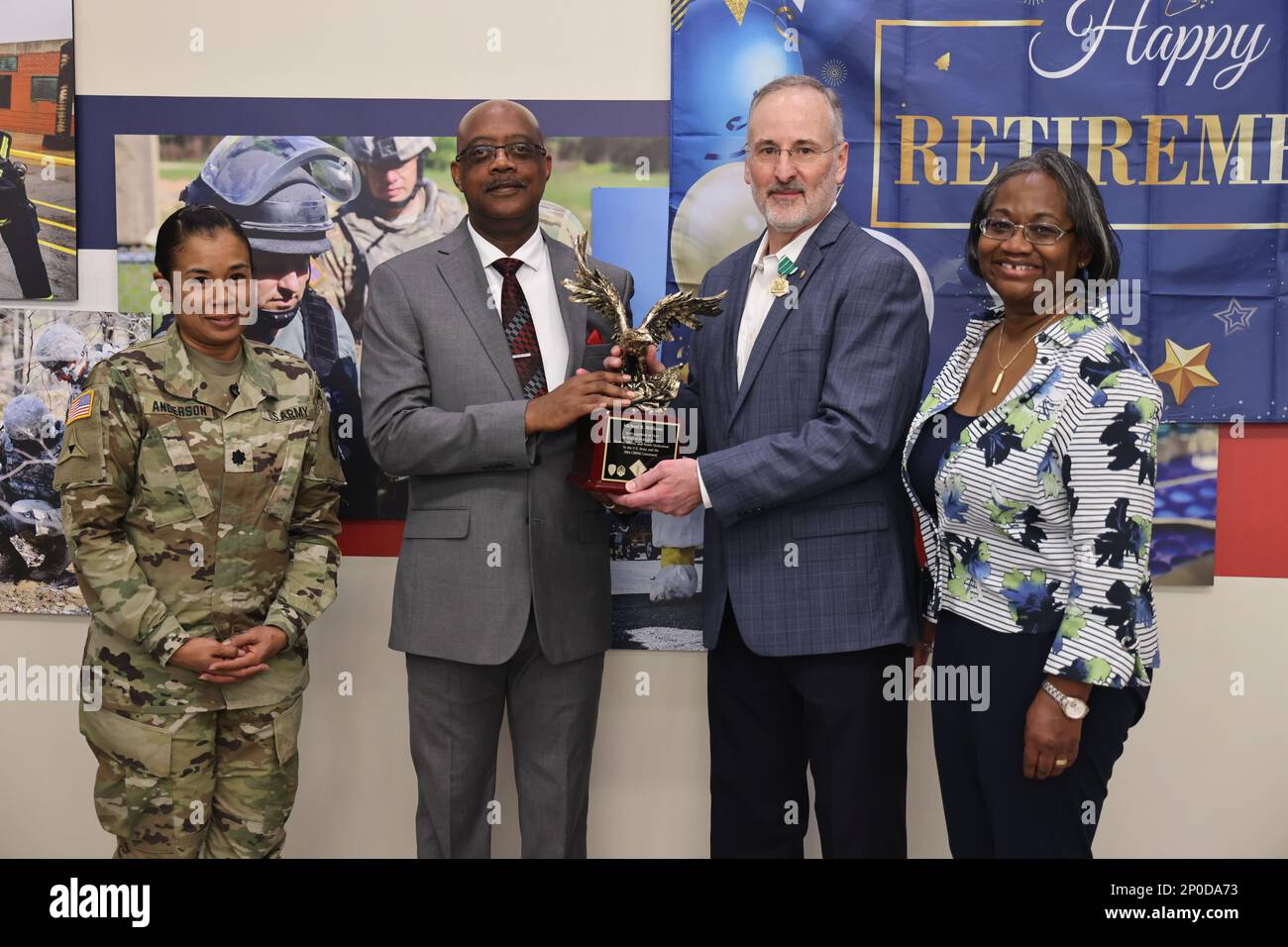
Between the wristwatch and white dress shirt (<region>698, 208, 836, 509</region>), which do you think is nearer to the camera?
the wristwatch

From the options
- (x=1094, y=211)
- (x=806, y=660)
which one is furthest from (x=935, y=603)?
(x=1094, y=211)

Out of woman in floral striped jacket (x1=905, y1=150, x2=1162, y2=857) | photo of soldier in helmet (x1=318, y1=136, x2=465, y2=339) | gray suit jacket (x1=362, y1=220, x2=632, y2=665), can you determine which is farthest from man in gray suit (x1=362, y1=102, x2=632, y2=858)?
woman in floral striped jacket (x1=905, y1=150, x2=1162, y2=857)

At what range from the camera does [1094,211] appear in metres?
1.81

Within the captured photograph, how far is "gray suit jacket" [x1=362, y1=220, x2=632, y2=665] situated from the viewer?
218 centimetres

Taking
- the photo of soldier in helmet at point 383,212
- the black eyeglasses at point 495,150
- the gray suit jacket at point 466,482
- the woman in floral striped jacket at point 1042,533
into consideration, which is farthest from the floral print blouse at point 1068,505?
the photo of soldier in helmet at point 383,212

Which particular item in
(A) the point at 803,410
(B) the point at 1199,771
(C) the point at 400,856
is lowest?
(C) the point at 400,856

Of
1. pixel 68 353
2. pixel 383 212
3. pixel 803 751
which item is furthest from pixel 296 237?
pixel 803 751

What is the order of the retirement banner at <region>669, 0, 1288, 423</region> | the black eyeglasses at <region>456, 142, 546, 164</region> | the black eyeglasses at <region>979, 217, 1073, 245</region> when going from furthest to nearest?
1. the retirement banner at <region>669, 0, 1288, 423</region>
2. the black eyeglasses at <region>456, 142, 546, 164</region>
3. the black eyeglasses at <region>979, 217, 1073, 245</region>

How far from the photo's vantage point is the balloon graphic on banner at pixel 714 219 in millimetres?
2674

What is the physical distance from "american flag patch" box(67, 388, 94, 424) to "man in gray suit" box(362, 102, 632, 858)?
560 mm

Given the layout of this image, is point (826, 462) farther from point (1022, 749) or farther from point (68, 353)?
point (68, 353)

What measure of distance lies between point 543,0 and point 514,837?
2.30 m

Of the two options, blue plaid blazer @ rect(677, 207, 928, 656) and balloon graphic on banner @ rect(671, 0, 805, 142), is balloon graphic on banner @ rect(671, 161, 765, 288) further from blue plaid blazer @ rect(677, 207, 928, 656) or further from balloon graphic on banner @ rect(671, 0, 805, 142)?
blue plaid blazer @ rect(677, 207, 928, 656)

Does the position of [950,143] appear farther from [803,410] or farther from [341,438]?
[341,438]
